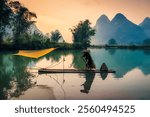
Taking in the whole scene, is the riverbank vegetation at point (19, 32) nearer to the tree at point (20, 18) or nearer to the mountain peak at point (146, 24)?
the tree at point (20, 18)

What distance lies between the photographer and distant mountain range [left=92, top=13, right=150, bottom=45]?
450 feet

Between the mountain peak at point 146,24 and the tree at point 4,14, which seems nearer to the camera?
the tree at point 4,14

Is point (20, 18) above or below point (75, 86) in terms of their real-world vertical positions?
above

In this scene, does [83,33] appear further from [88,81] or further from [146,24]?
[146,24]

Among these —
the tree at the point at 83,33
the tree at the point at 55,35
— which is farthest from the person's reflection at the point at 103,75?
the tree at the point at 55,35

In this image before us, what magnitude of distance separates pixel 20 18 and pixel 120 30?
115 m

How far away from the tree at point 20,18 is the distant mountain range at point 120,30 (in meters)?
96.4

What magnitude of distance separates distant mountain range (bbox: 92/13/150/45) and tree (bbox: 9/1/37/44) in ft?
316

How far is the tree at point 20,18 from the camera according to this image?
3284cm

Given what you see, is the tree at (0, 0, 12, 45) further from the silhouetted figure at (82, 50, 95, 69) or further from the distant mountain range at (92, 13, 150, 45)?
the distant mountain range at (92, 13, 150, 45)

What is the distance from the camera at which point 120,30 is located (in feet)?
479

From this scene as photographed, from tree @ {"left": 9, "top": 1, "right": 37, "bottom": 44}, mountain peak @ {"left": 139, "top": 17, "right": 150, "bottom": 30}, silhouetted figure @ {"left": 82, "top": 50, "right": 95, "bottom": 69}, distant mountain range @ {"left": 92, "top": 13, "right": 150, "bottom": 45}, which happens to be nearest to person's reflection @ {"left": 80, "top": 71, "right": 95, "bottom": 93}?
silhouetted figure @ {"left": 82, "top": 50, "right": 95, "bottom": 69}

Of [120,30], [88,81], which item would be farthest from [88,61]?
[120,30]

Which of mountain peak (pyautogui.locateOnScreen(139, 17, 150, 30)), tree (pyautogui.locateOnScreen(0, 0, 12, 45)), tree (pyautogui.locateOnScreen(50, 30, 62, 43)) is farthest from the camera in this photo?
mountain peak (pyautogui.locateOnScreen(139, 17, 150, 30))
